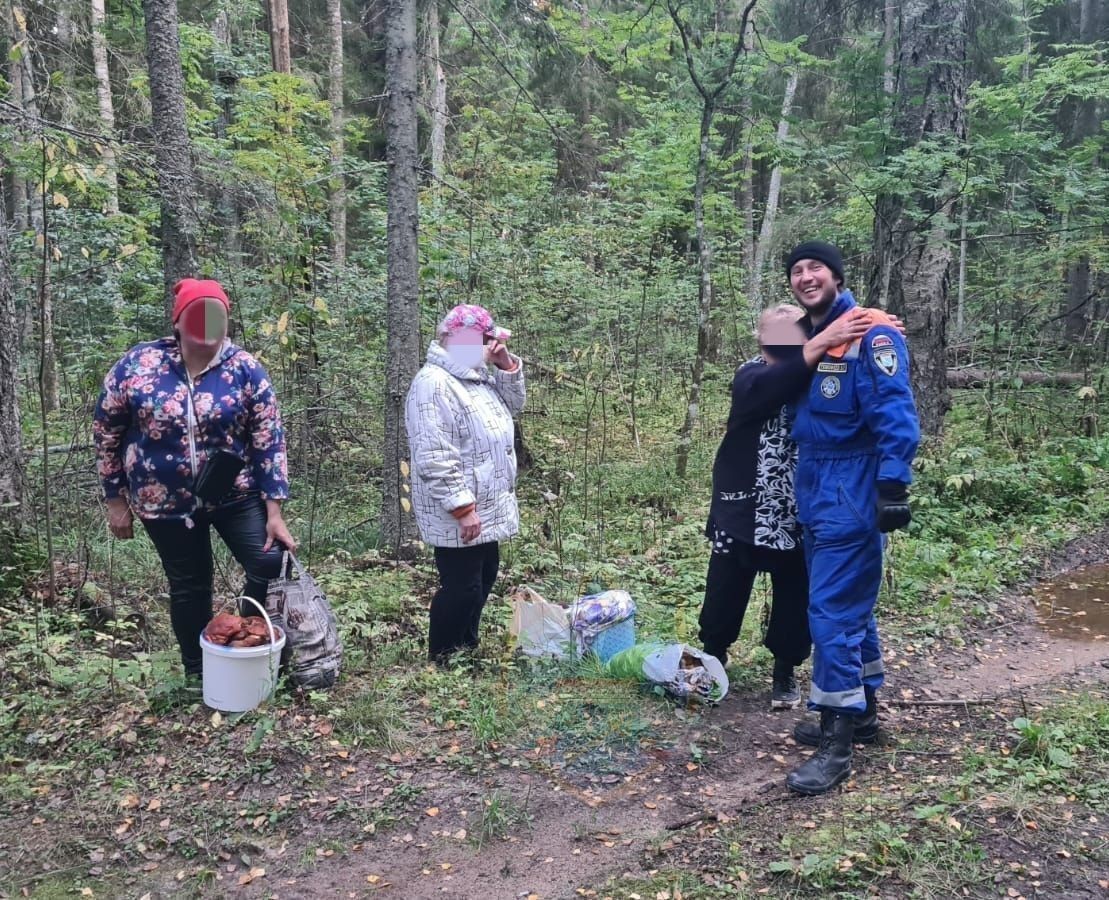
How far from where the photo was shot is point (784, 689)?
12.8ft

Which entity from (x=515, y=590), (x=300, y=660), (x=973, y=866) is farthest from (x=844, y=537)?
(x=515, y=590)

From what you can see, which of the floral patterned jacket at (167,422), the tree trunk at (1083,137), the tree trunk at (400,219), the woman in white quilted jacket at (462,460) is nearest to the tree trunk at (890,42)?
the tree trunk at (400,219)

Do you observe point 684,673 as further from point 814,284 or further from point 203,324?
point 203,324

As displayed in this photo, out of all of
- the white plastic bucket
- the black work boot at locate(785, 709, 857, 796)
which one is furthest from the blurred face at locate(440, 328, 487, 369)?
the black work boot at locate(785, 709, 857, 796)

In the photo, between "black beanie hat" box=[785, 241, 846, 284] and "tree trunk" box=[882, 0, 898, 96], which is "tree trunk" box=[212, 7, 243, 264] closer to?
"black beanie hat" box=[785, 241, 846, 284]

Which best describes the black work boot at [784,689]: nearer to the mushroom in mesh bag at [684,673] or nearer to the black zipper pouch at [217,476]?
the mushroom in mesh bag at [684,673]

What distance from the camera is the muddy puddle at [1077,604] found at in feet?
16.6

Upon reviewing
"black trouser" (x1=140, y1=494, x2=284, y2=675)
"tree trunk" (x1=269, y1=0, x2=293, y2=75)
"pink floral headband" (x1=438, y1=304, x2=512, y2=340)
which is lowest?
"black trouser" (x1=140, y1=494, x2=284, y2=675)

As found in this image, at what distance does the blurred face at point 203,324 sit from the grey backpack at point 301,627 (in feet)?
3.47

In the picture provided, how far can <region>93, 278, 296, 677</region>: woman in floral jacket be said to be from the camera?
3.38m

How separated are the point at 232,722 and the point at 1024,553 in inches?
232

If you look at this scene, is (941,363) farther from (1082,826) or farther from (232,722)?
(232,722)

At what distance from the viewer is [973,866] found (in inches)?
97.3

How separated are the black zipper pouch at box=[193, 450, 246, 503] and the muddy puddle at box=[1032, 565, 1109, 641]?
16.4ft
